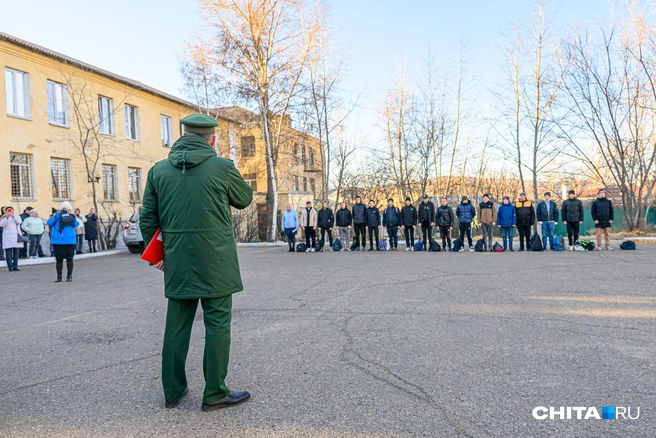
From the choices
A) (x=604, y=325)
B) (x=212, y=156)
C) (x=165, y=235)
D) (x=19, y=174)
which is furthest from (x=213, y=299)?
(x=19, y=174)

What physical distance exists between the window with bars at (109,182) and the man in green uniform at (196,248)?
24552 mm

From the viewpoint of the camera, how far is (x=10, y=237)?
1460 cm

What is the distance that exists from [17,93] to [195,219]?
21.9 meters

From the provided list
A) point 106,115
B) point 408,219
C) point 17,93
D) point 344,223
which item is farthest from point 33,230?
point 408,219

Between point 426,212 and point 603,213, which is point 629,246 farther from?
point 426,212

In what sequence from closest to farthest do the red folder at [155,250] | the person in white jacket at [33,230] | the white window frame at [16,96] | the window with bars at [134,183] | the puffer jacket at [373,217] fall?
the red folder at [155,250]
the person in white jacket at [33,230]
the puffer jacket at [373,217]
the white window frame at [16,96]
the window with bars at [134,183]

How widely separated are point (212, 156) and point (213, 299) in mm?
1026

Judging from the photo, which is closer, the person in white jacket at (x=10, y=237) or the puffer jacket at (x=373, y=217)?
the person in white jacket at (x=10, y=237)

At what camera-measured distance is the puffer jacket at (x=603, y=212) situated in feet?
50.9

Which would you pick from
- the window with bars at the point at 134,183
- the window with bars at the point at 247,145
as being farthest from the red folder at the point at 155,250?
the window with bars at the point at 134,183

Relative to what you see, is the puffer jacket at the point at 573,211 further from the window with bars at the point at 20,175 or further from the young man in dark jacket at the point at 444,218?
the window with bars at the point at 20,175

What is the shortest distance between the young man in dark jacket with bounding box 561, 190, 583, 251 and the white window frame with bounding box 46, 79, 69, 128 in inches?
845

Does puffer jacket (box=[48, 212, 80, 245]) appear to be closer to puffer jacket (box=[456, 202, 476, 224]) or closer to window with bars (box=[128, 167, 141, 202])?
puffer jacket (box=[456, 202, 476, 224])

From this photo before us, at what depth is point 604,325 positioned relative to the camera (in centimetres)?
565
